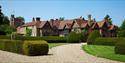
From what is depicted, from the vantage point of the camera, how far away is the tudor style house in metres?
81.9

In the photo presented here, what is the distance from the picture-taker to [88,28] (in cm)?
8131

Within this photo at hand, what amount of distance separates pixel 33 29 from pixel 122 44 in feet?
207

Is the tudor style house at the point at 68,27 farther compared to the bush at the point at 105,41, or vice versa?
the tudor style house at the point at 68,27

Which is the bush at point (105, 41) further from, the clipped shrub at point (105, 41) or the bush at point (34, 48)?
the bush at point (34, 48)

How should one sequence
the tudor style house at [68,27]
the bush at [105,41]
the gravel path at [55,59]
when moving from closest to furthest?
the gravel path at [55,59], the bush at [105,41], the tudor style house at [68,27]

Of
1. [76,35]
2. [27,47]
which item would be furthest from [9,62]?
[76,35]

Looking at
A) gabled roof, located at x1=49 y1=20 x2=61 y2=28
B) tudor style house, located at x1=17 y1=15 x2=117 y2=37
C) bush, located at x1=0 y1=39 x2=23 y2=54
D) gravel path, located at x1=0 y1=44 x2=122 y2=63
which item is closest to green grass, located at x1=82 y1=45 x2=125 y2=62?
gravel path, located at x1=0 y1=44 x2=122 y2=63

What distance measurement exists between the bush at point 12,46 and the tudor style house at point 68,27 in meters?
44.5

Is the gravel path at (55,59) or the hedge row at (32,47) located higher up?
the hedge row at (32,47)

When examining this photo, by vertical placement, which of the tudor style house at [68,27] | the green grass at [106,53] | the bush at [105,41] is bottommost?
the green grass at [106,53]

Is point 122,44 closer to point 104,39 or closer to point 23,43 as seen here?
point 23,43

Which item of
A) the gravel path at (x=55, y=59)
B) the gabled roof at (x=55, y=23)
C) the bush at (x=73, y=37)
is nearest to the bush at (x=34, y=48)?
the gravel path at (x=55, y=59)

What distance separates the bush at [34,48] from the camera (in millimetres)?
27600

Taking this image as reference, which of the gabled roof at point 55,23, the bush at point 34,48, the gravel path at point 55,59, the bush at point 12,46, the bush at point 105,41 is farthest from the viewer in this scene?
the gabled roof at point 55,23
